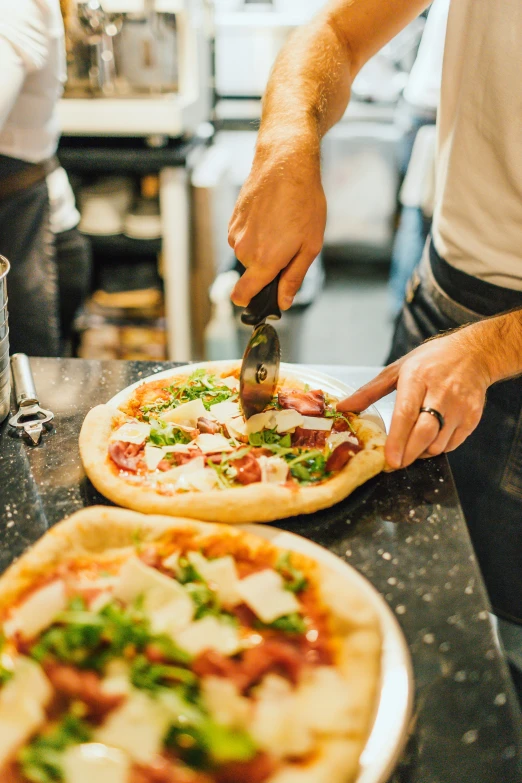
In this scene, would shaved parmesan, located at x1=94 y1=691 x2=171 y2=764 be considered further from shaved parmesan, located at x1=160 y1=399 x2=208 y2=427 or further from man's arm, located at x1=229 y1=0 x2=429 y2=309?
man's arm, located at x1=229 y1=0 x2=429 y2=309

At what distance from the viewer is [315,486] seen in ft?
3.78

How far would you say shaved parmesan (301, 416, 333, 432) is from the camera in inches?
50.8

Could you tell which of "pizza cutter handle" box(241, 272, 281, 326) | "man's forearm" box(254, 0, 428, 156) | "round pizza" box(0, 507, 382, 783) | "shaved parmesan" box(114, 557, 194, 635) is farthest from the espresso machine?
"shaved parmesan" box(114, 557, 194, 635)

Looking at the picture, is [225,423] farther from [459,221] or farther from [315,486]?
[459,221]

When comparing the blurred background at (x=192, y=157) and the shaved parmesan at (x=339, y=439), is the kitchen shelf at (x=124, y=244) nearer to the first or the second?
the blurred background at (x=192, y=157)

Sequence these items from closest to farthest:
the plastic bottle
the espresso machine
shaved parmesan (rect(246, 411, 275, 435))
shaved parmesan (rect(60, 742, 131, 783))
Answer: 1. shaved parmesan (rect(60, 742, 131, 783))
2. shaved parmesan (rect(246, 411, 275, 435))
3. the espresso machine
4. the plastic bottle

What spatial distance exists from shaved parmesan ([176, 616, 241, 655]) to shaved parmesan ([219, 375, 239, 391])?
670 millimetres

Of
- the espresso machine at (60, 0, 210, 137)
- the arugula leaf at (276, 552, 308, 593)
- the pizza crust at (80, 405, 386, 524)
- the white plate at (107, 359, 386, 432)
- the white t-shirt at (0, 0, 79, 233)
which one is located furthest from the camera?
the espresso machine at (60, 0, 210, 137)

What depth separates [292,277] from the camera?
1.28 m

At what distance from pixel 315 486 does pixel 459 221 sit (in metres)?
0.77

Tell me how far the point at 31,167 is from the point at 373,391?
1.49 meters

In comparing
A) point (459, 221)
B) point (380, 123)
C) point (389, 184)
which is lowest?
point (389, 184)

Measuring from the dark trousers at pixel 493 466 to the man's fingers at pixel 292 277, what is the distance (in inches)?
17.8

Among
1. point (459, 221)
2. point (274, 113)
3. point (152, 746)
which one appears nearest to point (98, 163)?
point (274, 113)
